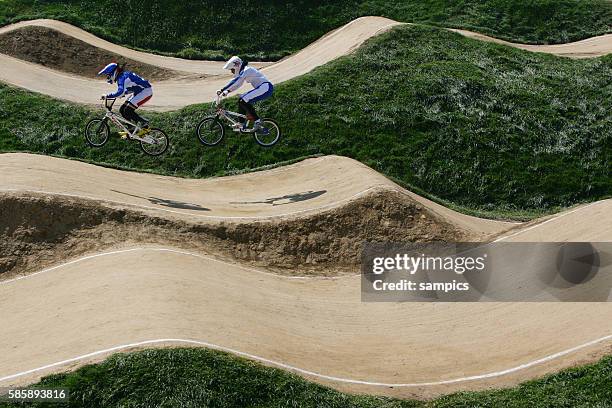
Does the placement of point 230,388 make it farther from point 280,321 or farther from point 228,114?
point 228,114

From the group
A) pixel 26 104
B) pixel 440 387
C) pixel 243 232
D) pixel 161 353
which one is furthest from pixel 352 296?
pixel 26 104

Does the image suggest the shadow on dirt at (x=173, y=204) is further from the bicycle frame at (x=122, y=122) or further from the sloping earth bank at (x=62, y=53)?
the sloping earth bank at (x=62, y=53)

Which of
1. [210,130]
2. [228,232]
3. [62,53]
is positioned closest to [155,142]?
[210,130]

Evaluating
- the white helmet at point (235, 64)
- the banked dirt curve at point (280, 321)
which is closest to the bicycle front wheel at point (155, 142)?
the banked dirt curve at point (280, 321)

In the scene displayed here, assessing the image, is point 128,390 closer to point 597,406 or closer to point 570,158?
point 597,406

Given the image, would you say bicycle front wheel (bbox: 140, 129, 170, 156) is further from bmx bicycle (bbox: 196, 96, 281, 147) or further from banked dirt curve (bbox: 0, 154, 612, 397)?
banked dirt curve (bbox: 0, 154, 612, 397)

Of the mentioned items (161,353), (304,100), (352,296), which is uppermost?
(304,100)
